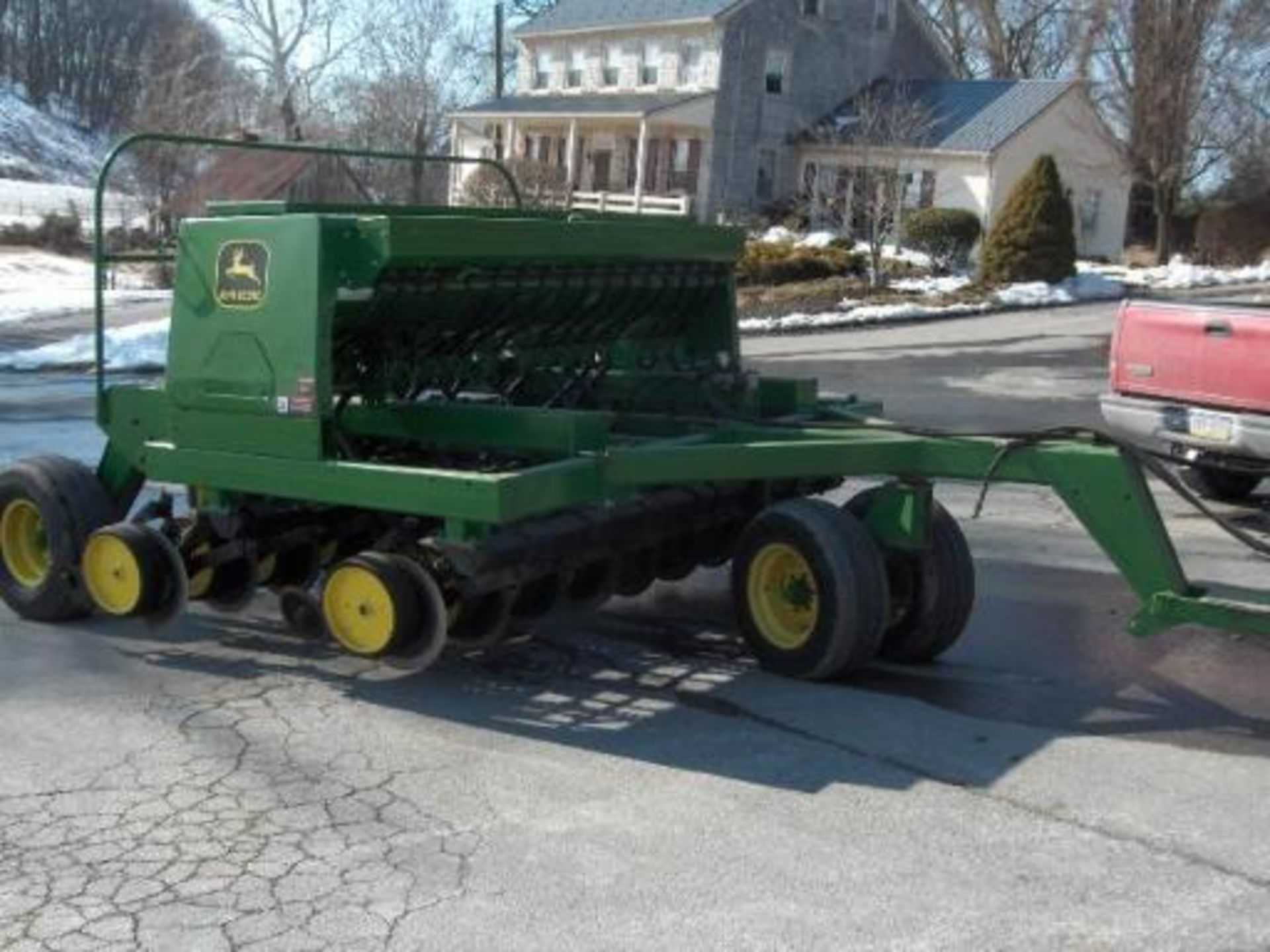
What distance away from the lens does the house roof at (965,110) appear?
134 ft

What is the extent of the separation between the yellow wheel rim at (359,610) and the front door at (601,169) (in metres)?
42.2

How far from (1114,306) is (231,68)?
37.3 metres

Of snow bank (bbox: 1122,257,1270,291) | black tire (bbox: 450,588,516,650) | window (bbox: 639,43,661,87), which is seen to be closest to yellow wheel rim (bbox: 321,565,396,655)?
black tire (bbox: 450,588,516,650)

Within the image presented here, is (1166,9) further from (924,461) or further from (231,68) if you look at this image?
(924,461)

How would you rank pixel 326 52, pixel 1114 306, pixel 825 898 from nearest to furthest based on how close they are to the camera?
pixel 825 898 < pixel 1114 306 < pixel 326 52

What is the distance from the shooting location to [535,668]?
21.5 feet

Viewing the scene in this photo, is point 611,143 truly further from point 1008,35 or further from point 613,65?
point 1008,35

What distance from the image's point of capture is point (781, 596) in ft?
A: 21.2

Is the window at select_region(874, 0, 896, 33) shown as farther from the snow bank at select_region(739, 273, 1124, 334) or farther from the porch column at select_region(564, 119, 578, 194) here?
the snow bank at select_region(739, 273, 1124, 334)

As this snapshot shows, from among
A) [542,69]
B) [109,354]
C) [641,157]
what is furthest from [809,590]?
[542,69]

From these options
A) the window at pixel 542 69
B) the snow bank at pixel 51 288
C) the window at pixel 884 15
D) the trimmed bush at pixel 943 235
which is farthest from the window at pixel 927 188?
the snow bank at pixel 51 288

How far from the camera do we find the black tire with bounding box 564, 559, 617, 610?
6.91m

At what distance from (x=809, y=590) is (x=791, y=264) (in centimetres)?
2360

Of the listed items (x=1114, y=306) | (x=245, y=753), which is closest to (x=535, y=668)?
(x=245, y=753)
